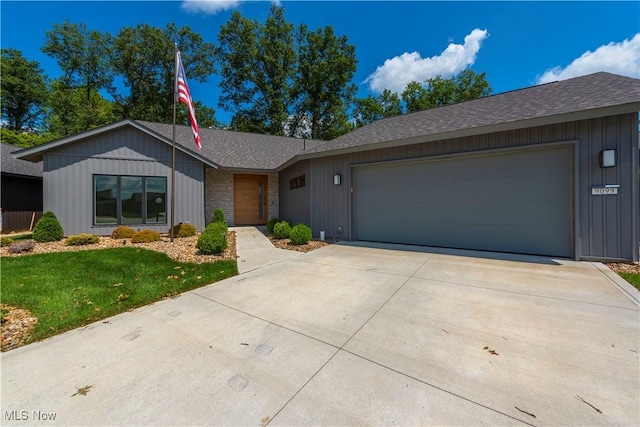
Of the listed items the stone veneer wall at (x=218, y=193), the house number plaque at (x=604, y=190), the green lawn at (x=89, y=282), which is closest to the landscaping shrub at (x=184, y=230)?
the green lawn at (x=89, y=282)

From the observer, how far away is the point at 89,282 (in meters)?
4.15

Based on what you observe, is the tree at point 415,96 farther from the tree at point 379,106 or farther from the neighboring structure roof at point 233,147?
the neighboring structure roof at point 233,147

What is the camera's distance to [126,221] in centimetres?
895

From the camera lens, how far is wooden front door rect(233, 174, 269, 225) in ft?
42.3

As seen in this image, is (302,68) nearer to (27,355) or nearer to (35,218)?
(35,218)

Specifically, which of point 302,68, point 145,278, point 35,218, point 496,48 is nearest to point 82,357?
point 145,278

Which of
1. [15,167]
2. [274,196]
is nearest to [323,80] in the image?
[274,196]

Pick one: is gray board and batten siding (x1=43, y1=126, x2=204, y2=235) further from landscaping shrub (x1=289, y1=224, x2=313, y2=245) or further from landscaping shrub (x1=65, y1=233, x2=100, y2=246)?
landscaping shrub (x1=289, y1=224, x2=313, y2=245)

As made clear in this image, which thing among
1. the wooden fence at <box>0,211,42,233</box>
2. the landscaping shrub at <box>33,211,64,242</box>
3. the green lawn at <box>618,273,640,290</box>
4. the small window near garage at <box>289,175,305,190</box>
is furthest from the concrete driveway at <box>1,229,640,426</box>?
the wooden fence at <box>0,211,42,233</box>

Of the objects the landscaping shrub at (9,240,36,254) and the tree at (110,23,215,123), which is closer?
the landscaping shrub at (9,240,36,254)

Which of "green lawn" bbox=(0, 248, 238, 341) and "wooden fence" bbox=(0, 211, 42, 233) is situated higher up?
"wooden fence" bbox=(0, 211, 42, 233)

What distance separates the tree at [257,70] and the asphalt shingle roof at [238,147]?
9.65 metres

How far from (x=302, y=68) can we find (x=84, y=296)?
2670 centimetres

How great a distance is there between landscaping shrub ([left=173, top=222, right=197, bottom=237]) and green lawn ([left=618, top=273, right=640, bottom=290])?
10.7 m
